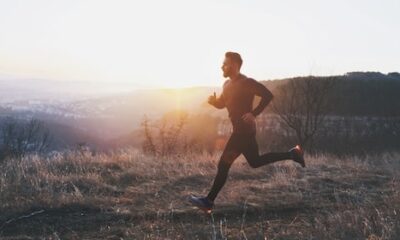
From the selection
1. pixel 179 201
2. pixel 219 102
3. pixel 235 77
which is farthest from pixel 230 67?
pixel 179 201

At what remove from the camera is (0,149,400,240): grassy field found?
5195mm

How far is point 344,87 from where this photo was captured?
79562 mm

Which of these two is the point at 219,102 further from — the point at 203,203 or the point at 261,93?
the point at 203,203

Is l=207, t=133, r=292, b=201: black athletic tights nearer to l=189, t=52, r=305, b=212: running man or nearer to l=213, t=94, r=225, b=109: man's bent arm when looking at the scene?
l=189, t=52, r=305, b=212: running man

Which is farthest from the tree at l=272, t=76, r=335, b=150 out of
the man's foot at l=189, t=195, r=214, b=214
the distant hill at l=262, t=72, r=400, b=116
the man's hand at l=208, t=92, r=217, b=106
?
the distant hill at l=262, t=72, r=400, b=116

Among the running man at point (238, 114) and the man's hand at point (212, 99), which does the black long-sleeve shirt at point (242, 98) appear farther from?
the man's hand at point (212, 99)

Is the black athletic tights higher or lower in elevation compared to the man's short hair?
lower

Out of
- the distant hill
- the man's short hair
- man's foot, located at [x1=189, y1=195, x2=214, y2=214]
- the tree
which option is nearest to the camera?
man's foot, located at [x1=189, y1=195, x2=214, y2=214]

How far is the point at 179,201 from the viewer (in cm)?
686

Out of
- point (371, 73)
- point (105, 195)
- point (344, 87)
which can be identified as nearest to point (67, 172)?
point (105, 195)

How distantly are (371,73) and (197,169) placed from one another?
288ft

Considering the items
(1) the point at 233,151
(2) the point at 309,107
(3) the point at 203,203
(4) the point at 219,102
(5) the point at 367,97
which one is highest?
(4) the point at 219,102

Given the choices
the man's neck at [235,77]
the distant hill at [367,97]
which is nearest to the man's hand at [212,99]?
the man's neck at [235,77]

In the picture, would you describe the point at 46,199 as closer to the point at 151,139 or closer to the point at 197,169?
the point at 197,169
